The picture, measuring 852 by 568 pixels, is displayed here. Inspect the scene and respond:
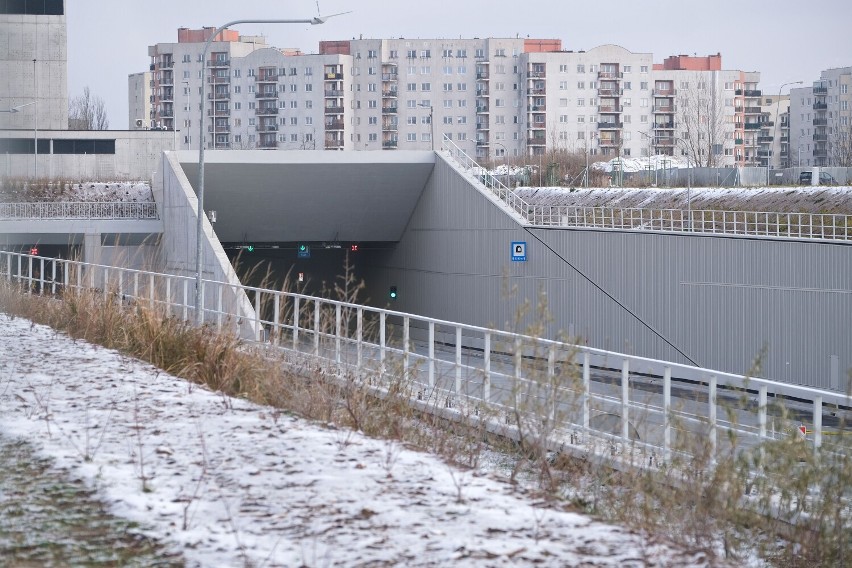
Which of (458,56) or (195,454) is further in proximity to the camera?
(458,56)

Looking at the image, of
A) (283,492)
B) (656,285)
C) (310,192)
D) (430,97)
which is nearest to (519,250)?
(656,285)

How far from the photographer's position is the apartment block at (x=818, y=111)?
466 ft

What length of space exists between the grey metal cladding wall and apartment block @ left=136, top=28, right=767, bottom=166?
241ft

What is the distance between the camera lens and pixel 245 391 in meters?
9.98

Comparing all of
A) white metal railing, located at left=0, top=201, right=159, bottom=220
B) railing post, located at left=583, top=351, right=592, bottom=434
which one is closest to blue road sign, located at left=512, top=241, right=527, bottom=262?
white metal railing, located at left=0, top=201, right=159, bottom=220

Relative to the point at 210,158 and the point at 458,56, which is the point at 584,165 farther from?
the point at 210,158

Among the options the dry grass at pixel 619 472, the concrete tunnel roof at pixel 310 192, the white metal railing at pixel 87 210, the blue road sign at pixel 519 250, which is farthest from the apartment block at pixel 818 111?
the dry grass at pixel 619 472

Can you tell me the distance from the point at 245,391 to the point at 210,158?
34.2 m

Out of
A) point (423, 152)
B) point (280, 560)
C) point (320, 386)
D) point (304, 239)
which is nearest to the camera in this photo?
point (280, 560)

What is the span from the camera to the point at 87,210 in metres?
50.5

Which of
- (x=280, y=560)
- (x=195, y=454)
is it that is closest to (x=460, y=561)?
(x=280, y=560)

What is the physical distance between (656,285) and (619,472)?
29960 mm

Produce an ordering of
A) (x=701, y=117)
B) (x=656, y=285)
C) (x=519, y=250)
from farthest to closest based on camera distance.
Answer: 1. (x=701, y=117)
2. (x=519, y=250)
3. (x=656, y=285)

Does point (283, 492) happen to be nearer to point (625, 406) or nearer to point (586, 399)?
point (586, 399)
